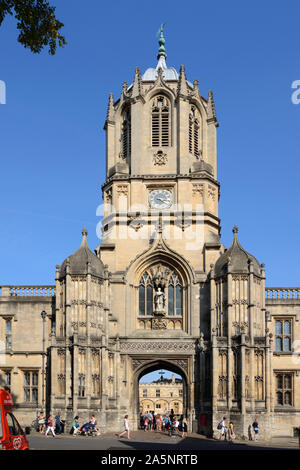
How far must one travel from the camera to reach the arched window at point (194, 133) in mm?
50844

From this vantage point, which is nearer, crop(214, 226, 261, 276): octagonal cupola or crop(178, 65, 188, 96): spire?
crop(214, 226, 261, 276): octagonal cupola

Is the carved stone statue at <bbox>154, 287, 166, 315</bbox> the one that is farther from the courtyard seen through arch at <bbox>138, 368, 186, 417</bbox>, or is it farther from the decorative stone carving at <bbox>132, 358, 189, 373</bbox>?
the courtyard seen through arch at <bbox>138, 368, 186, 417</bbox>

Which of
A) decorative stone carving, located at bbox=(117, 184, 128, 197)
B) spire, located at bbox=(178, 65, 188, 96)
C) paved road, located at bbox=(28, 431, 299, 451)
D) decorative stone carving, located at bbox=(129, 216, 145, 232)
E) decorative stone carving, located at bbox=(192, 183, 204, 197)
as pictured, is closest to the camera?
paved road, located at bbox=(28, 431, 299, 451)

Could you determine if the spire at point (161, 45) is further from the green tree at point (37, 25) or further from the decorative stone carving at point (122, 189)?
the green tree at point (37, 25)

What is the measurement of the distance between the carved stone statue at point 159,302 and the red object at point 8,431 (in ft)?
82.7

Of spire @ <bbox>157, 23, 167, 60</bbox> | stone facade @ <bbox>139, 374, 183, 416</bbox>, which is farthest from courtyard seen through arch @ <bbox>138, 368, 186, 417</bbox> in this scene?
spire @ <bbox>157, 23, 167, 60</bbox>

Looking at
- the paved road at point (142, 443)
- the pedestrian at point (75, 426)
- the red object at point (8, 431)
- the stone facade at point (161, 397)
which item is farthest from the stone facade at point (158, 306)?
the stone facade at point (161, 397)

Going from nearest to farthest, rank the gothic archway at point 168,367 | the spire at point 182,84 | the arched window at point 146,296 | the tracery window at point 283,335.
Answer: the gothic archway at point 168,367, the arched window at point 146,296, the tracery window at point 283,335, the spire at point 182,84

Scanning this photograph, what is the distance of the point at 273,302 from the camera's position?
47750mm

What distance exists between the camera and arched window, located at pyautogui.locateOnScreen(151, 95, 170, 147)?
166 feet

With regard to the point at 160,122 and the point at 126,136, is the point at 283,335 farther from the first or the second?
the point at 126,136

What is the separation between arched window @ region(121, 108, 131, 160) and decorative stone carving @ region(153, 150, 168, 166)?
6.27 feet

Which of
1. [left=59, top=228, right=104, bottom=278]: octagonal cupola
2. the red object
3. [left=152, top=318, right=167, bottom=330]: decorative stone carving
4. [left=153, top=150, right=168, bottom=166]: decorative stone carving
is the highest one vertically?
[left=153, top=150, right=168, bottom=166]: decorative stone carving
